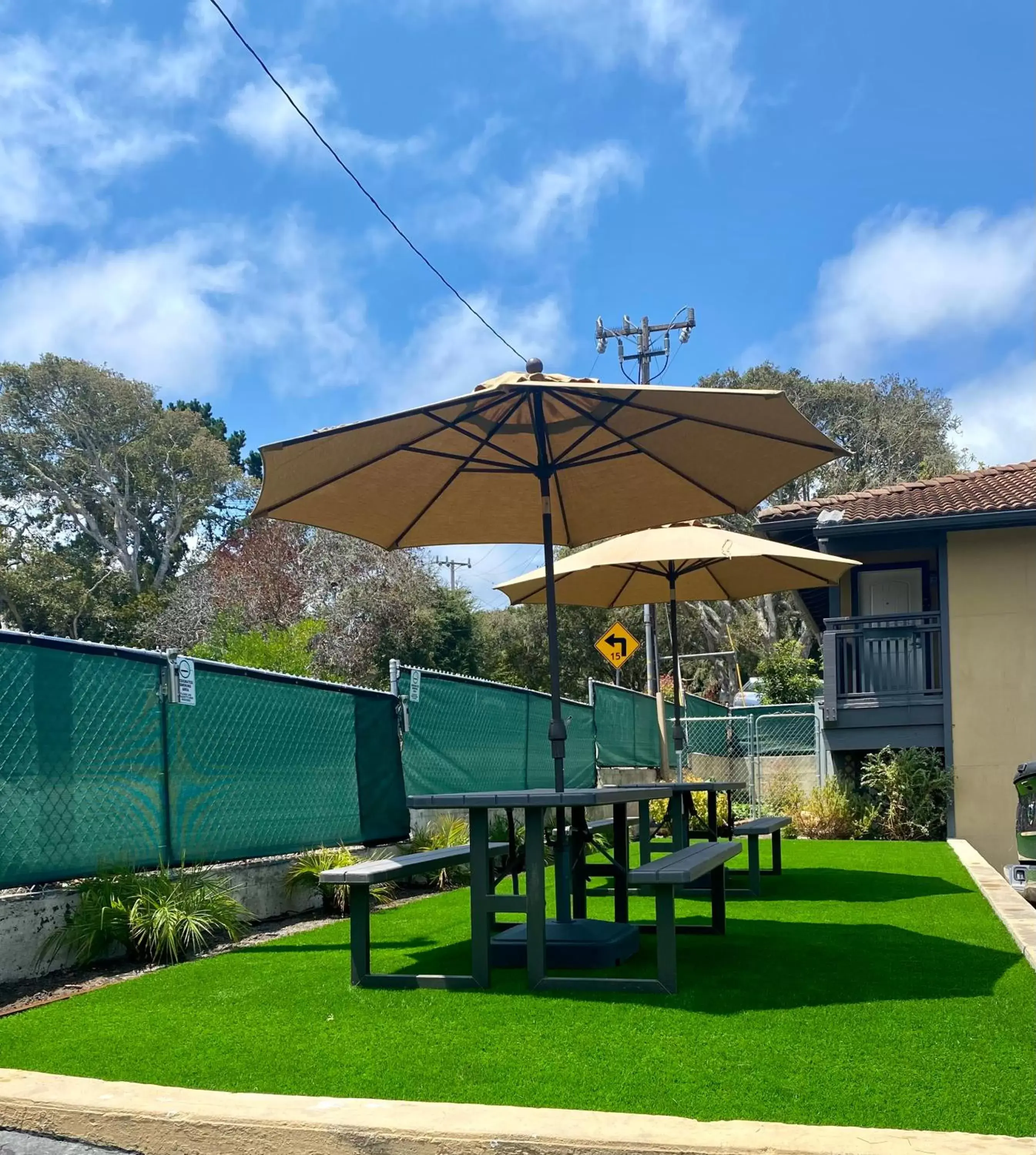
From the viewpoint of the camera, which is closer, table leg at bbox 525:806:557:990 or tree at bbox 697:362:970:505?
table leg at bbox 525:806:557:990

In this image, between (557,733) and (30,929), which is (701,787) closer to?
(557,733)

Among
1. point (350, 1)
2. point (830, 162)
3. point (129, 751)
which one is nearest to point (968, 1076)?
point (129, 751)

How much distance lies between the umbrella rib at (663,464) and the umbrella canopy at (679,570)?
1.70m

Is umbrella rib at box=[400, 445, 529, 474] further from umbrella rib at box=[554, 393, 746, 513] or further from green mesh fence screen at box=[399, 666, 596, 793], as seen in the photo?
green mesh fence screen at box=[399, 666, 596, 793]

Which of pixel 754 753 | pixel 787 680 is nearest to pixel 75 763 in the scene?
pixel 754 753

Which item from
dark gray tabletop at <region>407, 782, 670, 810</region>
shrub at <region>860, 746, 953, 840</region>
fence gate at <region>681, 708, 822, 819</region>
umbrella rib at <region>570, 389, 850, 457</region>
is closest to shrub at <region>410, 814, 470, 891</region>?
dark gray tabletop at <region>407, 782, 670, 810</region>

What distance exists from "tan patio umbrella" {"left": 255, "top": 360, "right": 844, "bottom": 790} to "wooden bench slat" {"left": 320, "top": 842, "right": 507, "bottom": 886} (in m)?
0.81

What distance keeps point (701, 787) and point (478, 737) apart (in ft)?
12.4

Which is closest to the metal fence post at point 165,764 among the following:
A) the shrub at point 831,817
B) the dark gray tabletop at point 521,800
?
the dark gray tabletop at point 521,800

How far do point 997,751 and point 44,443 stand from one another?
38.7 m

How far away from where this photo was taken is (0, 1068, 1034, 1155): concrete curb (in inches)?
113

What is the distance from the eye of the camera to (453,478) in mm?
6578

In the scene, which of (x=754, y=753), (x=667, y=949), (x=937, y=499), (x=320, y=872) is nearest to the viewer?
(x=667, y=949)

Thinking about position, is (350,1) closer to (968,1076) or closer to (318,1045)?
(318,1045)
